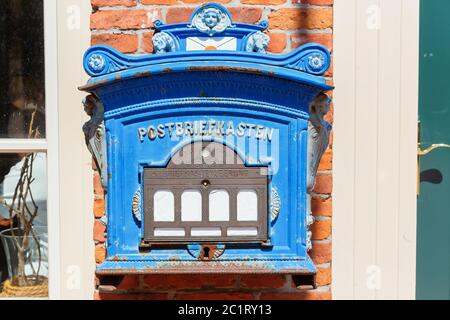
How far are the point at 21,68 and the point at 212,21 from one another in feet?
2.71

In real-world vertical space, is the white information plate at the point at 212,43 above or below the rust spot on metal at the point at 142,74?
above

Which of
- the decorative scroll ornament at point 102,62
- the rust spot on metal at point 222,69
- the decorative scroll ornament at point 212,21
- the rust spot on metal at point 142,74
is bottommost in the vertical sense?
the rust spot on metal at point 142,74

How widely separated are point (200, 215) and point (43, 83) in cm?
90

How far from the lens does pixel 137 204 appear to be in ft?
6.21

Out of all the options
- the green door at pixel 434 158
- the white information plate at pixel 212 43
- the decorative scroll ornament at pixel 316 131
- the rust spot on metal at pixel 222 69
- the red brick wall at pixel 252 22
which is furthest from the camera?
the green door at pixel 434 158

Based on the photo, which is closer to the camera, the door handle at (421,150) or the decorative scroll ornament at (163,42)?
the decorative scroll ornament at (163,42)

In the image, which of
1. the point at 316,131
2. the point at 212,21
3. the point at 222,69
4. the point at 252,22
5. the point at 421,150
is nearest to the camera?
the point at 222,69

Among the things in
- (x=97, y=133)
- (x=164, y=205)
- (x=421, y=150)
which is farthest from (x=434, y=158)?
(x=97, y=133)

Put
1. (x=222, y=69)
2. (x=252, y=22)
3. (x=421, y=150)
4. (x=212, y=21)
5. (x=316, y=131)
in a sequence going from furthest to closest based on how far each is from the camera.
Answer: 1. (x=421, y=150)
2. (x=252, y=22)
3. (x=212, y=21)
4. (x=316, y=131)
5. (x=222, y=69)

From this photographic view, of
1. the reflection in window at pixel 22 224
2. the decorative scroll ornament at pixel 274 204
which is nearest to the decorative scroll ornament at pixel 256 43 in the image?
the decorative scroll ornament at pixel 274 204

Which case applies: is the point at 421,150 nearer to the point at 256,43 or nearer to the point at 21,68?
the point at 256,43

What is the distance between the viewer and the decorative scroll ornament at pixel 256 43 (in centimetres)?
205

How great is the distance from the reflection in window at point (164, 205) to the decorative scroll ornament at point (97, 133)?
208 millimetres

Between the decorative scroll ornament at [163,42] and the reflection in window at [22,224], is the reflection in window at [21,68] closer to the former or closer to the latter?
the reflection in window at [22,224]
